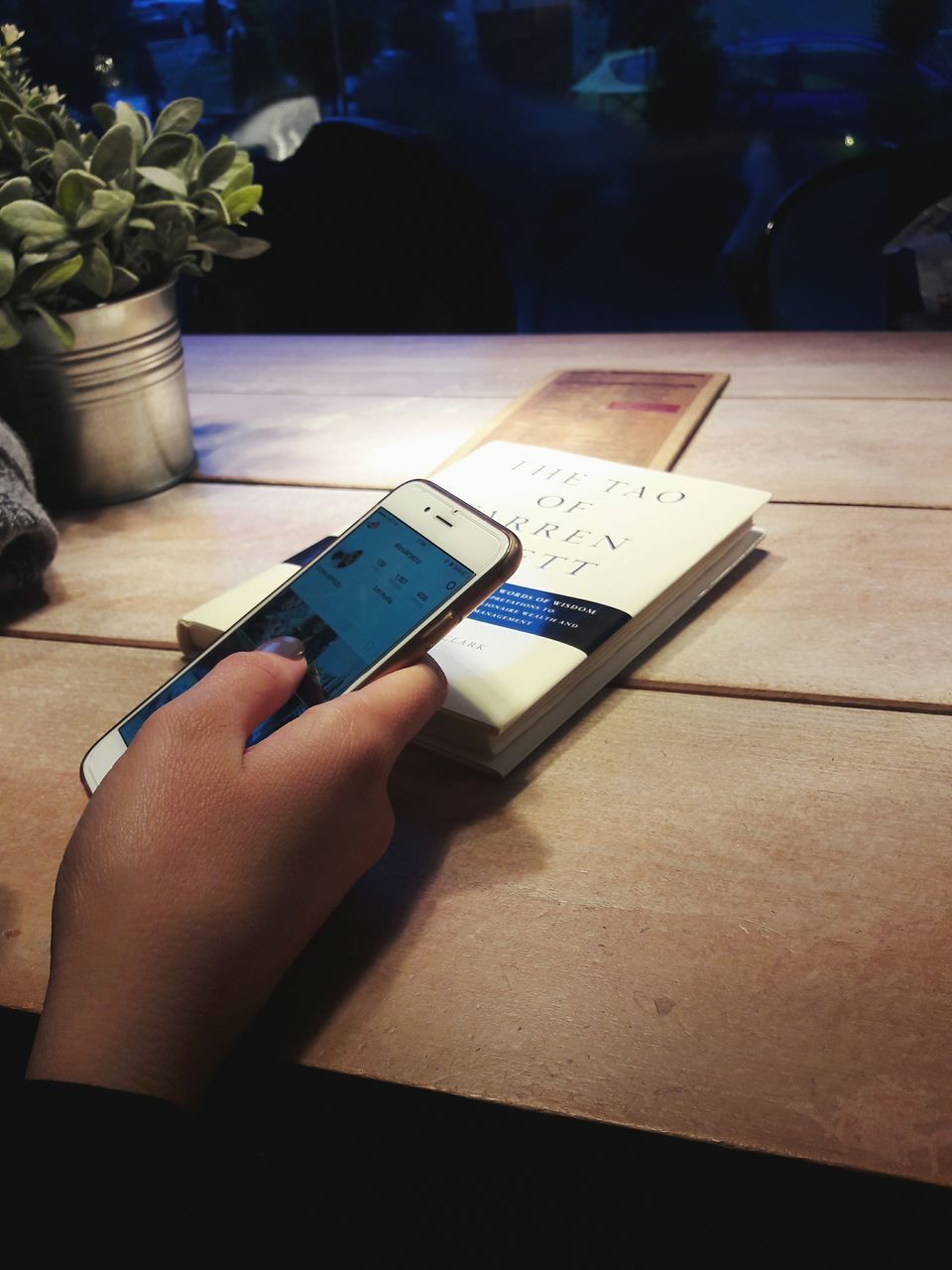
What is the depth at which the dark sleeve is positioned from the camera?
12.9 inches

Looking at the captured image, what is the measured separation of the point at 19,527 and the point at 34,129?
0.91 feet

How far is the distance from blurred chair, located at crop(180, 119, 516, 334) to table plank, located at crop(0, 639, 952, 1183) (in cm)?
149

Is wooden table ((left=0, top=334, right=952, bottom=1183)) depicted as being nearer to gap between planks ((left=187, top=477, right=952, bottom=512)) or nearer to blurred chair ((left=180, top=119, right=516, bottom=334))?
gap between planks ((left=187, top=477, right=952, bottom=512))

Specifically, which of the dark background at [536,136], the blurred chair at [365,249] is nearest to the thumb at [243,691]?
the dark background at [536,136]

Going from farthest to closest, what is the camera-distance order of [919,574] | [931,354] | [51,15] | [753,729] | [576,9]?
1. [51,15]
2. [576,9]
3. [931,354]
4. [919,574]
5. [753,729]

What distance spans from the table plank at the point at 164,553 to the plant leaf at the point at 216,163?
23 cm

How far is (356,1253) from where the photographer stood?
1.90 ft

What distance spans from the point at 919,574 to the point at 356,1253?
49cm

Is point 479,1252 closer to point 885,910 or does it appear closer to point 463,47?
point 885,910

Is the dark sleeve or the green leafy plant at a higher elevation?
the green leafy plant

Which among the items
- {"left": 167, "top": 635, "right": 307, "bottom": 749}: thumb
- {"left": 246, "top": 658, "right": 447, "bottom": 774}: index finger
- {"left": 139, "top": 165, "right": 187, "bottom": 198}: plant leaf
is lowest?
{"left": 246, "top": 658, "right": 447, "bottom": 774}: index finger

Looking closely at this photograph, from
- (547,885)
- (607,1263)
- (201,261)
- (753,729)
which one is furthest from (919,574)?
(201,261)

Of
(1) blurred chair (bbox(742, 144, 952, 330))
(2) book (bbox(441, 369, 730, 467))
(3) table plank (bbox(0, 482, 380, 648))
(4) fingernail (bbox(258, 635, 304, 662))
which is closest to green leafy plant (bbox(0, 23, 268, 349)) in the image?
(3) table plank (bbox(0, 482, 380, 648))

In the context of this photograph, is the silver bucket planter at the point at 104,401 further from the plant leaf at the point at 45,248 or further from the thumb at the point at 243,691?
the thumb at the point at 243,691
